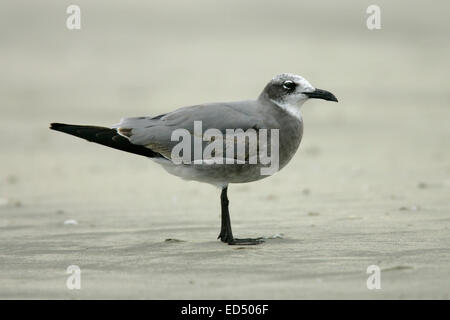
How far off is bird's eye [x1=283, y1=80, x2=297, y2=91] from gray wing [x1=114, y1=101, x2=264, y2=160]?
261 mm

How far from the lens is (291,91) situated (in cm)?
662

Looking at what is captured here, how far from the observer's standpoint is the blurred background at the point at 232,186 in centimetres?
524

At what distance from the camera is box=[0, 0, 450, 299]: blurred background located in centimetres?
524

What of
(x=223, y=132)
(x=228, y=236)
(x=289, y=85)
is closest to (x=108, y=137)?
(x=223, y=132)

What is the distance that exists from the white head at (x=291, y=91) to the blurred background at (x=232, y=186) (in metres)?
0.97

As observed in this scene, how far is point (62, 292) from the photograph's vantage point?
4793mm

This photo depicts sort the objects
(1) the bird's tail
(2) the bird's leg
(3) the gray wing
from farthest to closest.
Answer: (1) the bird's tail
(3) the gray wing
(2) the bird's leg

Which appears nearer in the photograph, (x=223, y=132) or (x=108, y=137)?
(x=223, y=132)

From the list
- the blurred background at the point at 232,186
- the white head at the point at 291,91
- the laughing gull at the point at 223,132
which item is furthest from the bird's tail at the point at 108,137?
the white head at the point at 291,91

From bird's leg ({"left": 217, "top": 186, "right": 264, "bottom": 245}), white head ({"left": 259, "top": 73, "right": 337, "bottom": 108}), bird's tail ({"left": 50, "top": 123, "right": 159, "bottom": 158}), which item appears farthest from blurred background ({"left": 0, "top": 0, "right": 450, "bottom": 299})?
white head ({"left": 259, "top": 73, "right": 337, "bottom": 108})

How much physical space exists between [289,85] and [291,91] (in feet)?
0.15

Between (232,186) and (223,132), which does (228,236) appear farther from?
(232,186)

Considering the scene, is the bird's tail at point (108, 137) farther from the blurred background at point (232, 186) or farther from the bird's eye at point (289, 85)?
the bird's eye at point (289, 85)

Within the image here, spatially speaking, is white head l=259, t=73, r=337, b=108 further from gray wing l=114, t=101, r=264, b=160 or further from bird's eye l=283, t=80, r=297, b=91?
gray wing l=114, t=101, r=264, b=160
